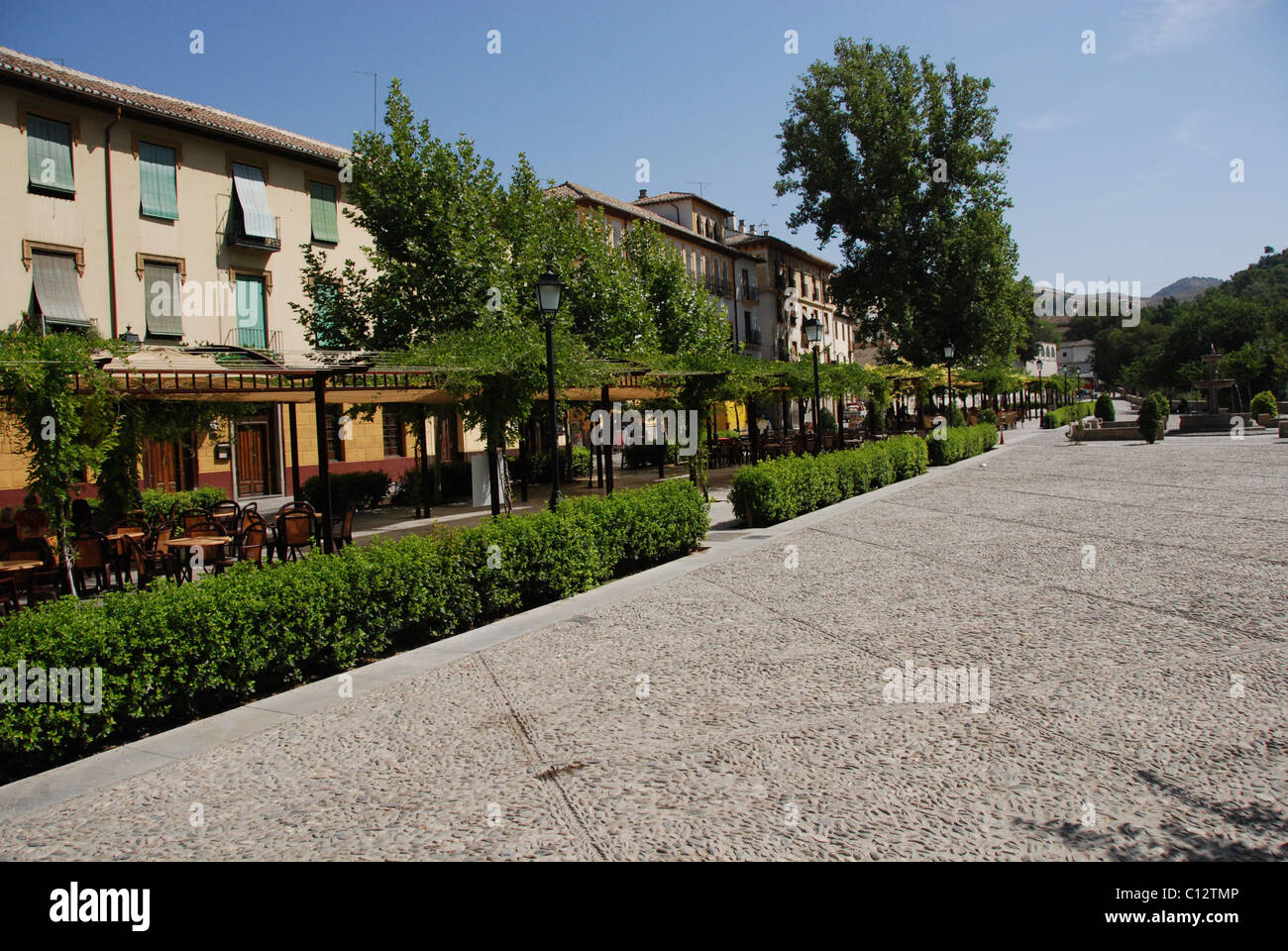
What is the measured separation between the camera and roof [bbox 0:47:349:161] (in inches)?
677

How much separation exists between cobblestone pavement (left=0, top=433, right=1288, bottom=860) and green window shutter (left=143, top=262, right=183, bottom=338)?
16.5 m

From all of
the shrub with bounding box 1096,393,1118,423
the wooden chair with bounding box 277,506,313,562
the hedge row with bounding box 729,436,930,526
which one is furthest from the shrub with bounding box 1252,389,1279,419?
the wooden chair with bounding box 277,506,313,562

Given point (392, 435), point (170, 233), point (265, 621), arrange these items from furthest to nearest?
point (392, 435) < point (170, 233) < point (265, 621)

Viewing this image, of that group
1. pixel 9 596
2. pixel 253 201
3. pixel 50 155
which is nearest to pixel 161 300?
pixel 50 155

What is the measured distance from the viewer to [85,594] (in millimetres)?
9539

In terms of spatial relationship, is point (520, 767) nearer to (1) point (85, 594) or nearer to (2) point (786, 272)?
(1) point (85, 594)

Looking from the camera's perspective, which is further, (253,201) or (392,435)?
(392,435)

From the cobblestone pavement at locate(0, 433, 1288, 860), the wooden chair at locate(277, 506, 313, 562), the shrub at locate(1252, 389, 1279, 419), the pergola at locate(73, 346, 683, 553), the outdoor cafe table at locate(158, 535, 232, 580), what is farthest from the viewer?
the shrub at locate(1252, 389, 1279, 419)

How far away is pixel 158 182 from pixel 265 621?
18319 mm

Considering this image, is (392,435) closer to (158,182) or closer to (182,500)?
(158,182)

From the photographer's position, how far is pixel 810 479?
15562 millimetres

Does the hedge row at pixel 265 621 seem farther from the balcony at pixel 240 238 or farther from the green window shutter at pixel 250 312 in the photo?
the balcony at pixel 240 238

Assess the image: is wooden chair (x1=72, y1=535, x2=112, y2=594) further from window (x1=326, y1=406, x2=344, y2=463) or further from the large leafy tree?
the large leafy tree

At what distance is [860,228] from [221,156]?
80.7 feet
